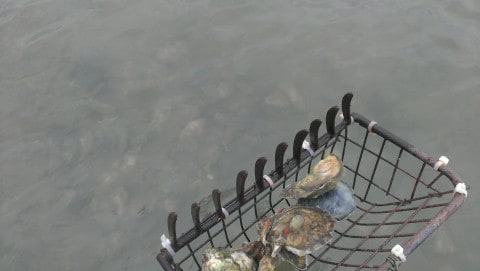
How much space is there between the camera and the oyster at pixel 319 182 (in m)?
2.86

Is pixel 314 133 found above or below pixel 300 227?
above

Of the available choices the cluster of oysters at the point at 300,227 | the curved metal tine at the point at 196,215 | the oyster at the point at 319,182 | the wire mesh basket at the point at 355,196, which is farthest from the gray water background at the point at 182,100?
the curved metal tine at the point at 196,215

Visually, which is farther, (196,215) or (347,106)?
(347,106)

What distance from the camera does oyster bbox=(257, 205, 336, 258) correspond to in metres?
2.64

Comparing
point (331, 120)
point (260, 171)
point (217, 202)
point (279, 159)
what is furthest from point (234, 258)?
point (331, 120)

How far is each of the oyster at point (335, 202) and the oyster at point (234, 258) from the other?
1.49ft

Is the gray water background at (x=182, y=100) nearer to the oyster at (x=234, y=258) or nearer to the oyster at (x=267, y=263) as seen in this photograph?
the oyster at (x=234, y=258)

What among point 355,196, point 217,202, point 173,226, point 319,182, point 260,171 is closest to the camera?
point 173,226

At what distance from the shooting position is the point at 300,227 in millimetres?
2707

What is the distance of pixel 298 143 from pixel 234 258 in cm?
80

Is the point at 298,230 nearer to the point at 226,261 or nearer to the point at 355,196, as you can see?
the point at 226,261

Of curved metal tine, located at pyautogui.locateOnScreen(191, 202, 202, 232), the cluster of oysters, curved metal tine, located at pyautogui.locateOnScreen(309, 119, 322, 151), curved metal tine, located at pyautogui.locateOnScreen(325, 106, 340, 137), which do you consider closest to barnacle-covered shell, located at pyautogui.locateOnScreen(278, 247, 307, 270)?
the cluster of oysters

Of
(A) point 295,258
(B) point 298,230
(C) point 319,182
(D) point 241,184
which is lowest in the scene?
(A) point 295,258

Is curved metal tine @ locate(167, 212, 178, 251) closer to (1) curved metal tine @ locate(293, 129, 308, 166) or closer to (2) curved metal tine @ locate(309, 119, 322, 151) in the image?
(1) curved metal tine @ locate(293, 129, 308, 166)
